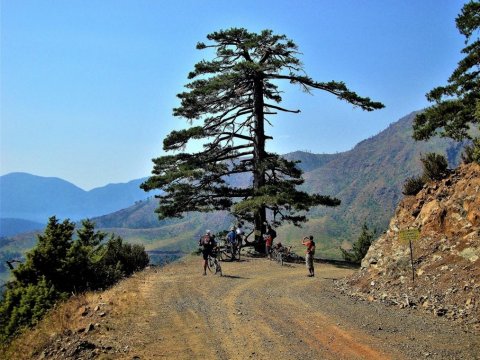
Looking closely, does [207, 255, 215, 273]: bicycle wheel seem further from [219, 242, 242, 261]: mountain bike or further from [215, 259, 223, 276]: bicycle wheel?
[219, 242, 242, 261]: mountain bike

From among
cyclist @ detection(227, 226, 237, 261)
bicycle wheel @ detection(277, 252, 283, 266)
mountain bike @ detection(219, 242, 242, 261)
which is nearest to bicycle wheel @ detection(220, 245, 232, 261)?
mountain bike @ detection(219, 242, 242, 261)

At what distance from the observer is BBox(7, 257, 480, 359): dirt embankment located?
10.3 m

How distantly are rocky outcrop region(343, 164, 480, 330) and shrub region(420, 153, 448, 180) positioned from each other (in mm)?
494

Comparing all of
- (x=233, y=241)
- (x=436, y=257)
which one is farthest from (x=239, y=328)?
(x=233, y=241)

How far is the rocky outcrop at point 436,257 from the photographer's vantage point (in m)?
13.1

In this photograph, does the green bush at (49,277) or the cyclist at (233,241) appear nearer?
the green bush at (49,277)

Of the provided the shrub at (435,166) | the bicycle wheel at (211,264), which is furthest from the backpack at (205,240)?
the shrub at (435,166)

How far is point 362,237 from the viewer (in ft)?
148

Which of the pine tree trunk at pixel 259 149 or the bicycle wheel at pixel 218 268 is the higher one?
the pine tree trunk at pixel 259 149

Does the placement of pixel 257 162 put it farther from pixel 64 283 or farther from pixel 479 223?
pixel 479 223

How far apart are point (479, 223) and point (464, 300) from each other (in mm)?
3790

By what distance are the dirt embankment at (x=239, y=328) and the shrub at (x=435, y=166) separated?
23.4 feet

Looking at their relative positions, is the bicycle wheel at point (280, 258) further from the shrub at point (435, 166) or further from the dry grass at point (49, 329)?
the dry grass at point (49, 329)

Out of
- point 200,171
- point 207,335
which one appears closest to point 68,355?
point 207,335
